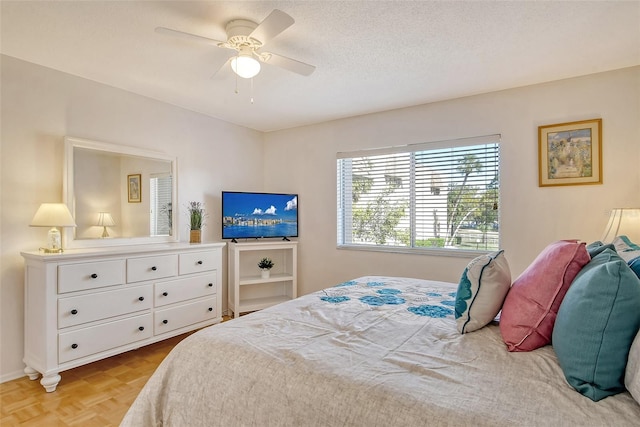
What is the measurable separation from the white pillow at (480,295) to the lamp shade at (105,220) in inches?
114

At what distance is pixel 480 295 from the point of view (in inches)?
57.5

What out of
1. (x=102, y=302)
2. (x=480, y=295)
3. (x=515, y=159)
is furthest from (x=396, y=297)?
(x=102, y=302)

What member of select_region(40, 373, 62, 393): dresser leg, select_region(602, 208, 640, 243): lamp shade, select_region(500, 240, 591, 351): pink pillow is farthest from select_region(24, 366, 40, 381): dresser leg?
select_region(602, 208, 640, 243): lamp shade

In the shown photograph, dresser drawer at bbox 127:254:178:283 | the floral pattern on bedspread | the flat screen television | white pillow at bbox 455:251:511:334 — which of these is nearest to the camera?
white pillow at bbox 455:251:511:334

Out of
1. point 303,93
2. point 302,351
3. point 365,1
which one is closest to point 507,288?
point 302,351

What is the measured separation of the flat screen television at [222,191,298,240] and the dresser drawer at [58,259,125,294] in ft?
4.27

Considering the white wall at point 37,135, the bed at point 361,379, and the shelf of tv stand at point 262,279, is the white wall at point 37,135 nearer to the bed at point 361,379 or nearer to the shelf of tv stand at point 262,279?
the shelf of tv stand at point 262,279

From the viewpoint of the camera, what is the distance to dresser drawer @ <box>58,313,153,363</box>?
7.80 feet

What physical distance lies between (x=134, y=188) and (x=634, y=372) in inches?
138

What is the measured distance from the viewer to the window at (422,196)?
10.6 ft

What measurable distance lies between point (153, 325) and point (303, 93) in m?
2.51

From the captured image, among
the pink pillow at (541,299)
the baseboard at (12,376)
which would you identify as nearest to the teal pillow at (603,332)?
the pink pillow at (541,299)

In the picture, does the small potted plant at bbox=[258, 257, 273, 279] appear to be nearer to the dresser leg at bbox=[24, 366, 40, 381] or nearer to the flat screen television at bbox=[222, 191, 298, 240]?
the flat screen television at bbox=[222, 191, 298, 240]

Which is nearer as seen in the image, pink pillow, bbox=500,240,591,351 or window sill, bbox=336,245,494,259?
pink pillow, bbox=500,240,591,351
